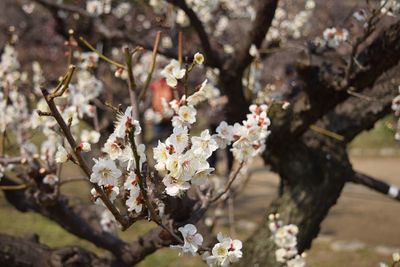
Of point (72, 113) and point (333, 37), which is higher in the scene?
point (333, 37)

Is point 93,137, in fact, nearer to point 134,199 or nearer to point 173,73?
point 173,73

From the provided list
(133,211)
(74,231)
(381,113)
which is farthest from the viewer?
(381,113)

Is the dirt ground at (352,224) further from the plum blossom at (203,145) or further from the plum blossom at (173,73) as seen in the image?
the plum blossom at (203,145)

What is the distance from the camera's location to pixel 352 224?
773 centimetres

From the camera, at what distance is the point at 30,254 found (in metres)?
2.65

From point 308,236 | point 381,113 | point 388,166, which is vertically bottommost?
point 388,166

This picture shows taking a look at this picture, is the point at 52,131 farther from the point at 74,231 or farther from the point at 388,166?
the point at 388,166

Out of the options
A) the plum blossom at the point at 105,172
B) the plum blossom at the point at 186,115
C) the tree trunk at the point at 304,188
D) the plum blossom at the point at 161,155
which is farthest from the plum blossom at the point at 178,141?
the tree trunk at the point at 304,188

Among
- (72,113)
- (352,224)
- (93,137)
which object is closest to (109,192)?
(72,113)

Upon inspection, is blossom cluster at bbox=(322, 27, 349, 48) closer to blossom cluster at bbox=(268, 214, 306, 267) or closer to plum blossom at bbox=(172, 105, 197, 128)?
blossom cluster at bbox=(268, 214, 306, 267)

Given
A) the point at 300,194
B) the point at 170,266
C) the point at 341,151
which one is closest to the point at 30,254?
the point at 300,194

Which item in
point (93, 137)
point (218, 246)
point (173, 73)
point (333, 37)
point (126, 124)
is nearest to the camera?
point (126, 124)

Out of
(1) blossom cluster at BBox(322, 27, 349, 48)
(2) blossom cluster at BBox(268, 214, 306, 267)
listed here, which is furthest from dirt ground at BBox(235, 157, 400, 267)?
(1) blossom cluster at BBox(322, 27, 349, 48)

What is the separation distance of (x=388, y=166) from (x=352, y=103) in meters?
9.61
